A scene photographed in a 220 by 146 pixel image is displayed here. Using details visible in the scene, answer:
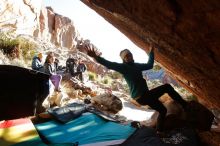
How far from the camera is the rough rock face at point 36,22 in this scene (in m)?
22.1

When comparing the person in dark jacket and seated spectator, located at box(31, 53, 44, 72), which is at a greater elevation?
seated spectator, located at box(31, 53, 44, 72)

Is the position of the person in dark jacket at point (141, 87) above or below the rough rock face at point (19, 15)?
below

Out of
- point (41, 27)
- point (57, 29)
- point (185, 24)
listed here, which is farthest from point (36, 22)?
point (185, 24)

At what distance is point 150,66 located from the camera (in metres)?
5.74

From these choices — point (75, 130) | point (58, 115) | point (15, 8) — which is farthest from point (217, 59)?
point (15, 8)

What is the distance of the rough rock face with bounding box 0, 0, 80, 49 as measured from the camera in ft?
72.4

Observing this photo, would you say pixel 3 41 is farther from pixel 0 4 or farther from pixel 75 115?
pixel 75 115

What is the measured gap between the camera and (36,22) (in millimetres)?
29594

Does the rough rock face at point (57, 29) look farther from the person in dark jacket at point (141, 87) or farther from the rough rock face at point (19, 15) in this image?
the person in dark jacket at point (141, 87)

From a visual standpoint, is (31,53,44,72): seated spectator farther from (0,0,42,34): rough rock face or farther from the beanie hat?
(0,0,42,34): rough rock face

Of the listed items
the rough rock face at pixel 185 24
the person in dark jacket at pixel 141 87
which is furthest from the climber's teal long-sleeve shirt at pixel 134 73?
the rough rock face at pixel 185 24

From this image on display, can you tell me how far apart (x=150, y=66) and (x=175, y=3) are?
2.10 meters

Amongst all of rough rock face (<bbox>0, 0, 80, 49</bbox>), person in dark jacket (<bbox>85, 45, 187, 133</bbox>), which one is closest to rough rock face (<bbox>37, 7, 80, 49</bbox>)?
rough rock face (<bbox>0, 0, 80, 49</bbox>)

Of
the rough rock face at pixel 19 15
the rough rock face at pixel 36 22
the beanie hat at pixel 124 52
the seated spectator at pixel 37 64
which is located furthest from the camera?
the rough rock face at pixel 36 22
